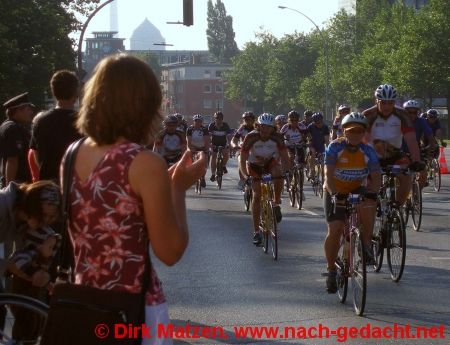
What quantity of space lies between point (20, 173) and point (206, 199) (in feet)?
48.9

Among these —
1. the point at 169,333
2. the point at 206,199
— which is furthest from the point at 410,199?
the point at 169,333

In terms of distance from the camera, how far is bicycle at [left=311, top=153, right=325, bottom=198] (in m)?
24.0

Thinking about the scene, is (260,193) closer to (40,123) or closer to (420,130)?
(420,130)

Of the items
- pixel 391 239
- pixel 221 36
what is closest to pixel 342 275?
pixel 391 239

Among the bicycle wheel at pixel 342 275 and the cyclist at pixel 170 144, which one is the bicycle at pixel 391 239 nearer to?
the bicycle wheel at pixel 342 275

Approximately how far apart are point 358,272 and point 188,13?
1900cm

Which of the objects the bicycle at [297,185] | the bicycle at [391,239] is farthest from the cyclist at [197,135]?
the bicycle at [391,239]

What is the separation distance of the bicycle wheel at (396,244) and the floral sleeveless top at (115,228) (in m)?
7.31

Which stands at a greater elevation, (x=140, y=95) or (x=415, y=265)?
(x=140, y=95)

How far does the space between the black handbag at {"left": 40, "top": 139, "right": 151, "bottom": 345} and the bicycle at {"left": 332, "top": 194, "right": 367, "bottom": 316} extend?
17.5ft

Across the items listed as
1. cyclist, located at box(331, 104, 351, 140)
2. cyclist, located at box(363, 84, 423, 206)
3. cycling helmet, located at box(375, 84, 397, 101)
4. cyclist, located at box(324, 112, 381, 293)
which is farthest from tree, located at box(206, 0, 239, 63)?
cyclist, located at box(324, 112, 381, 293)

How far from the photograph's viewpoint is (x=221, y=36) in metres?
185

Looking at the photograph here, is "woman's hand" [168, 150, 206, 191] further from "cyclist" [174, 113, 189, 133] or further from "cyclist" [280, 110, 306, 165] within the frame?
"cyclist" [174, 113, 189, 133]

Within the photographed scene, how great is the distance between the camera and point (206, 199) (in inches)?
983
